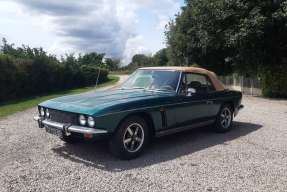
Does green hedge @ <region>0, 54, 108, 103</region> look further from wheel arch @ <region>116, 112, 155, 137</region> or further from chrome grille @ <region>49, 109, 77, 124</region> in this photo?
wheel arch @ <region>116, 112, 155, 137</region>

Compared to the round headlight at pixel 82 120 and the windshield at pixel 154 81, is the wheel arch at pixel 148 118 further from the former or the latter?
the windshield at pixel 154 81

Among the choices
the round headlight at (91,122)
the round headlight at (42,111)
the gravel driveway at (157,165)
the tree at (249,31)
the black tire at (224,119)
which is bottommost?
the gravel driveway at (157,165)

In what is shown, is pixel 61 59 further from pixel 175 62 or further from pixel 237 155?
pixel 237 155

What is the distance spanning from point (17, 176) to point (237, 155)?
374 cm

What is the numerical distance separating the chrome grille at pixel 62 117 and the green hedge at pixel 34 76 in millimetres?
13627

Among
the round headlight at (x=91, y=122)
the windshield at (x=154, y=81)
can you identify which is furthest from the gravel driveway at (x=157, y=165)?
the windshield at (x=154, y=81)

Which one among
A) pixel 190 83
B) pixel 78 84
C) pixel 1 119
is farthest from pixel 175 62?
pixel 190 83

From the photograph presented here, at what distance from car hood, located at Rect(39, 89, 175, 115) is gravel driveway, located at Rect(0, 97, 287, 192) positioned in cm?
87

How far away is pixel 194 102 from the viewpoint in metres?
7.17

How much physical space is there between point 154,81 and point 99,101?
1638 millimetres

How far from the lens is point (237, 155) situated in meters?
6.24

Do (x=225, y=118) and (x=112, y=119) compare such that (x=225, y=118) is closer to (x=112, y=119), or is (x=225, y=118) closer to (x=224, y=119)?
(x=224, y=119)

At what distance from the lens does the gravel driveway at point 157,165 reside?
471 cm

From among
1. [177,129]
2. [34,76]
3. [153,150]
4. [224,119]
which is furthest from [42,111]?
[34,76]
